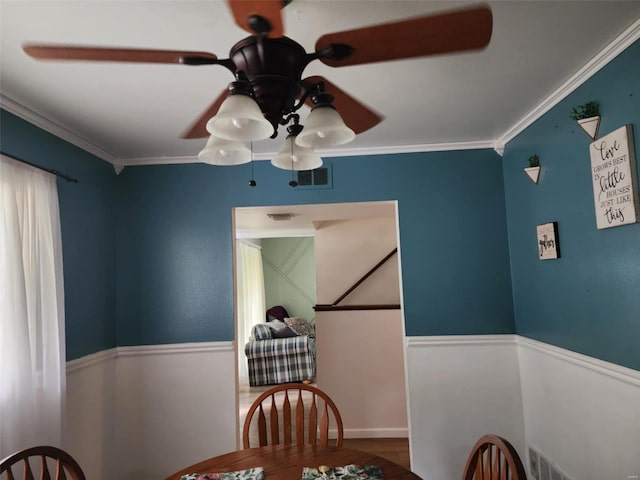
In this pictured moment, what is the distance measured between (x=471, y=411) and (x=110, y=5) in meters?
2.91

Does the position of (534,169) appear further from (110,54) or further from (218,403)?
(218,403)

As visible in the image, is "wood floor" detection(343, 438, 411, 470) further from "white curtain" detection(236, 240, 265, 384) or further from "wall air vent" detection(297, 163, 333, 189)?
"white curtain" detection(236, 240, 265, 384)

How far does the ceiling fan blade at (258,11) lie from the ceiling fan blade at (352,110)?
0.34 meters

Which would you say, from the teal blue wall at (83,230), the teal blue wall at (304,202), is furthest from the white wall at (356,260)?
the teal blue wall at (83,230)

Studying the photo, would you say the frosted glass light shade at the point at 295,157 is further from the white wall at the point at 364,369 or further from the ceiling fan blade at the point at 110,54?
the white wall at the point at 364,369

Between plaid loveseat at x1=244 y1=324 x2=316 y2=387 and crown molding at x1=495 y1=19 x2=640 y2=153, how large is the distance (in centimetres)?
421

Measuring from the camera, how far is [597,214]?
171cm

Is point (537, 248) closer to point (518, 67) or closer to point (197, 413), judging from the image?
point (518, 67)

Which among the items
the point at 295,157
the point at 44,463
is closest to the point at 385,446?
the point at 44,463

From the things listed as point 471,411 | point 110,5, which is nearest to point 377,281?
point 471,411

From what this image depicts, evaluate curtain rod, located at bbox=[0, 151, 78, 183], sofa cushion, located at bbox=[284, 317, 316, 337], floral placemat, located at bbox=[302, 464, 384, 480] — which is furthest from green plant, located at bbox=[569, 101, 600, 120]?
sofa cushion, located at bbox=[284, 317, 316, 337]

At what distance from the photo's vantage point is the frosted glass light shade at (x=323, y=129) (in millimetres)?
1092

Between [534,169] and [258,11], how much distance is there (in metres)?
1.92

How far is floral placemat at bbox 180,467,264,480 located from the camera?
1438 mm
